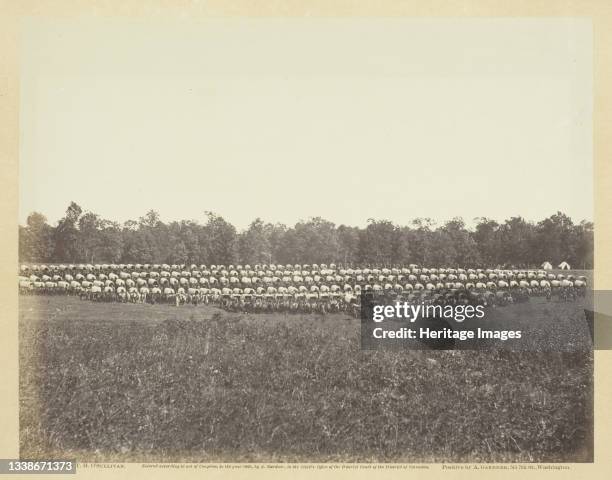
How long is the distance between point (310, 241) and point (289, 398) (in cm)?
244

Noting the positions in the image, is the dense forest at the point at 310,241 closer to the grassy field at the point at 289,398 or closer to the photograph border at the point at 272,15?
the photograph border at the point at 272,15

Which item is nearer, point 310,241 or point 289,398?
point 289,398

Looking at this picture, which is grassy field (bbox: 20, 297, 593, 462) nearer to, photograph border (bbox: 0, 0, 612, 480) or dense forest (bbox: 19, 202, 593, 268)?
photograph border (bbox: 0, 0, 612, 480)

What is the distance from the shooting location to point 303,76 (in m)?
7.27

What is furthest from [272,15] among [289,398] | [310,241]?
[289,398]

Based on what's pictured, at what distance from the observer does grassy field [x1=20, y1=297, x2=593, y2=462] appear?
6715 millimetres

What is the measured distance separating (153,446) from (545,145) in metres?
7.69

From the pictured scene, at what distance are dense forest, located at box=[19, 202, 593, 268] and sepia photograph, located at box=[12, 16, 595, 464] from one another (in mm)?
33

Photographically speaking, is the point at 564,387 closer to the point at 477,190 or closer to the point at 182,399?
the point at 477,190

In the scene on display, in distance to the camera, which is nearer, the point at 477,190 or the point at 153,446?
the point at 153,446

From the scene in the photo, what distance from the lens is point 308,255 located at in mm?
7168

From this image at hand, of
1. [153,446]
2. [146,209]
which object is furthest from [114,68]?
[153,446]

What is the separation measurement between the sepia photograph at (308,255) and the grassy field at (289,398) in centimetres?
3

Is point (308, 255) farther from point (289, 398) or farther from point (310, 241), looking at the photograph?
point (289, 398)
